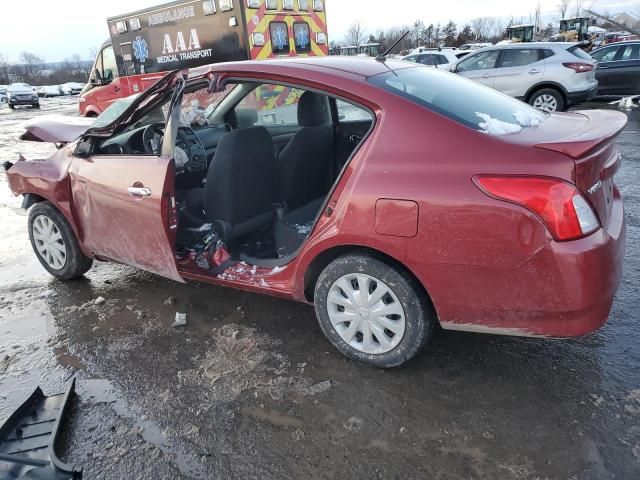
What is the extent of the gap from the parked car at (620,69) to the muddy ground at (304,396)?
439 inches

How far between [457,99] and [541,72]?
9.38m

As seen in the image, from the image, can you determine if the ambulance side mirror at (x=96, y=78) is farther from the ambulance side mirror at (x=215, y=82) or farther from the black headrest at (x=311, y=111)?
the ambulance side mirror at (x=215, y=82)

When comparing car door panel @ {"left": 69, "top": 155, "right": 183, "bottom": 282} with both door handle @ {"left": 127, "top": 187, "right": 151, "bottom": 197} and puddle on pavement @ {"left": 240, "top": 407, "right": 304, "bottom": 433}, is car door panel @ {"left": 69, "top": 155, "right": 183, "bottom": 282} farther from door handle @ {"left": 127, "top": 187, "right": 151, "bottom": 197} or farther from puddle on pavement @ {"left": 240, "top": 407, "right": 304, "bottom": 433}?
puddle on pavement @ {"left": 240, "top": 407, "right": 304, "bottom": 433}

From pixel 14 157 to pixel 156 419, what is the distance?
10565 mm


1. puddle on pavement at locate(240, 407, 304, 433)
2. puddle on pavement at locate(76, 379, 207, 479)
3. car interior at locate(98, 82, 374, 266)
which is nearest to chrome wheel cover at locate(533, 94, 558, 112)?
car interior at locate(98, 82, 374, 266)

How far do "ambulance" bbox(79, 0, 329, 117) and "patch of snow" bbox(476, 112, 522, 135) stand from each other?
707 cm

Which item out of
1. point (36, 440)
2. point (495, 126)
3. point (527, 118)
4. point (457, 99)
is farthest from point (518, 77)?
point (36, 440)

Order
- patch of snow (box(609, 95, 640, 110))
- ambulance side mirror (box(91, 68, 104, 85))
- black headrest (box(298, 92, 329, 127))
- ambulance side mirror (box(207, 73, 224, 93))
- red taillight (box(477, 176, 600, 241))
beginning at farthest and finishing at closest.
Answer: patch of snow (box(609, 95, 640, 110)), ambulance side mirror (box(91, 68, 104, 85)), black headrest (box(298, 92, 329, 127)), ambulance side mirror (box(207, 73, 224, 93)), red taillight (box(477, 176, 600, 241))

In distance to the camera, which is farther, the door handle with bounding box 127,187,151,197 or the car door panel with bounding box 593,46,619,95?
the car door panel with bounding box 593,46,619,95

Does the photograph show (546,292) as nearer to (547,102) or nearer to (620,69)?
(547,102)

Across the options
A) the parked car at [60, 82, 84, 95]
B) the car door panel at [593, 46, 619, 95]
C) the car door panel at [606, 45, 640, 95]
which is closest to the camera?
the car door panel at [606, 45, 640, 95]

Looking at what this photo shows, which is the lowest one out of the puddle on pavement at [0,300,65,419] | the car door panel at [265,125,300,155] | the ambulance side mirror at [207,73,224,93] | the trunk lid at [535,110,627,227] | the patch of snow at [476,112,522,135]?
the puddle on pavement at [0,300,65,419]

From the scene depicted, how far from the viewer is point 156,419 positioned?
8.18ft

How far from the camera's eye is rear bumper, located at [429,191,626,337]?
211 centimetres
